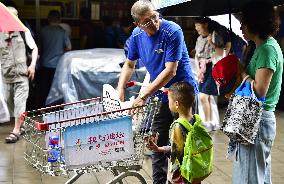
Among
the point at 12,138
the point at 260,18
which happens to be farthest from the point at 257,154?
the point at 12,138

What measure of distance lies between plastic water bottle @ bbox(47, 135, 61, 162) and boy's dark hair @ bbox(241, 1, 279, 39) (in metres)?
1.73

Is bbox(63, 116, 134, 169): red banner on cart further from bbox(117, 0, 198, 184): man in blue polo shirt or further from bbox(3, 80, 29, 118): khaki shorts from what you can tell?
bbox(3, 80, 29, 118): khaki shorts

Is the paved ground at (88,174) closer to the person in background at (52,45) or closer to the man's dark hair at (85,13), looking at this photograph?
the person in background at (52,45)

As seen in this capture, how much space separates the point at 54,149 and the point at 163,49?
141cm

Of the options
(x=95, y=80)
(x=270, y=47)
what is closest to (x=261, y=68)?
(x=270, y=47)

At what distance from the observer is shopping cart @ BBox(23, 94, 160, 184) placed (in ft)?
13.9

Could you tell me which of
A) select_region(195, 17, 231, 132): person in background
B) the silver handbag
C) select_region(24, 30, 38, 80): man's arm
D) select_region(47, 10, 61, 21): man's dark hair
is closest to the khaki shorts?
select_region(24, 30, 38, 80): man's arm

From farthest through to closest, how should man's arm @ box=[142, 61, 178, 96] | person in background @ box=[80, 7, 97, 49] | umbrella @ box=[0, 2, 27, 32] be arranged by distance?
person in background @ box=[80, 7, 97, 49], man's arm @ box=[142, 61, 178, 96], umbrella @ box=[0, 2, 27, 32]

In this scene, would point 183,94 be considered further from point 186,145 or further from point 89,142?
point 89,142

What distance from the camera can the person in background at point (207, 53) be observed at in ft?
28.4

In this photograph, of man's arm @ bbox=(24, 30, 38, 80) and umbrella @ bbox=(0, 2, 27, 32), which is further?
man's arm @ bbox=(24, 30, 38, 80)

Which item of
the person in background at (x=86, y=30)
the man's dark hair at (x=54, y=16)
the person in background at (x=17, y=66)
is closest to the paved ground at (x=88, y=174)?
the person in background at (x=17, y=66)

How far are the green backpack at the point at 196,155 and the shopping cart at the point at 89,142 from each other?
453 mm

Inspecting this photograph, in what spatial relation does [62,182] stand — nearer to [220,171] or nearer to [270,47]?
[220,171]
